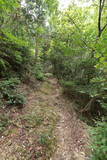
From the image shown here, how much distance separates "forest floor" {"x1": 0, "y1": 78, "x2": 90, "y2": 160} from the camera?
2367 mm

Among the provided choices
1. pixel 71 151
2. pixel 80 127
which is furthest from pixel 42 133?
pixel 80 127

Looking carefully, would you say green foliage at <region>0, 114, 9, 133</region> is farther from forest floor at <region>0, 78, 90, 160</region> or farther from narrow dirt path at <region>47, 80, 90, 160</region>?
narrow dirt path at <region>47, 80, 90, 160</region>

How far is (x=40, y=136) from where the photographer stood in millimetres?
2760

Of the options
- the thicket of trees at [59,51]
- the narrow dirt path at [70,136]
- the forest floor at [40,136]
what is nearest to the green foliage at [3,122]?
the forest floor at [40,136]

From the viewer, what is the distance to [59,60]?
6680mm

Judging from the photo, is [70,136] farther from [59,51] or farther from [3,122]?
[59,51]

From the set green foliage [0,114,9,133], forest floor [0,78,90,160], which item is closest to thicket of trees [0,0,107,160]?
green foliage [0,114,9,133]

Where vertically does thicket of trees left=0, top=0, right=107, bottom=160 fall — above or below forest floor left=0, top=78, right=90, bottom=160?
above

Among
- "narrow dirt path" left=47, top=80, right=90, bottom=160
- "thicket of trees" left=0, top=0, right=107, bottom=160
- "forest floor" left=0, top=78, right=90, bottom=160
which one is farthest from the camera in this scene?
"thicket of trees" left=0, top=0, right=107, bottom=160

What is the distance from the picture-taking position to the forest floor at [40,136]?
93.2 inches

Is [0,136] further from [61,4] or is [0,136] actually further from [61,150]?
[61,4]

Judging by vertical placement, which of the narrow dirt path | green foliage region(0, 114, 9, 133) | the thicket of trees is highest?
the thicket of trees

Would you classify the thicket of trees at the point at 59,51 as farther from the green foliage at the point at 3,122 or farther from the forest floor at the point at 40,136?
the forest floor at the point at 40,136

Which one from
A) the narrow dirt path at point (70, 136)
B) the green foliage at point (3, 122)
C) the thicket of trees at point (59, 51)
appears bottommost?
the narrow dirt path at point (70, 136)
